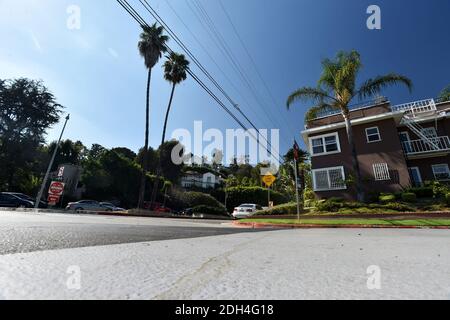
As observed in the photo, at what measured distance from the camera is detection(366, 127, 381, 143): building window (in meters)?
21.6

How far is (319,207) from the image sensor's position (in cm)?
1758

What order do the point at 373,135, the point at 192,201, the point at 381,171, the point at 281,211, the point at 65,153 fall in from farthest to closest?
the point at 65,153 → the point at 192,201 → the point at 373,135 → the point at 381,171 → the point at 281,211

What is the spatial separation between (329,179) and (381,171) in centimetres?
397

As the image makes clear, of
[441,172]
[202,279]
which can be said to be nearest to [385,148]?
[441,172]

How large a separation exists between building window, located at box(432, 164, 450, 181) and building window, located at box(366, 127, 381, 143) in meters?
5.11

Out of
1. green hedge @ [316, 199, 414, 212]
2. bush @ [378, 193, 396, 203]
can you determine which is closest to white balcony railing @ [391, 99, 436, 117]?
bush @ [378, 193, 396, 203]

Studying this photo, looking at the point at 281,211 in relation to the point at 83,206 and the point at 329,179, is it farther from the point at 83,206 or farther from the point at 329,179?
the point at 83,206

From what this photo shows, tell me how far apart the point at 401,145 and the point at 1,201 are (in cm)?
3635

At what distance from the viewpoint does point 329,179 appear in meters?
22.3

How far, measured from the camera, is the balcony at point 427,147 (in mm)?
20245

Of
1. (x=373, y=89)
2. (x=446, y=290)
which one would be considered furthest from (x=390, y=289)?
(x=373, y=89)

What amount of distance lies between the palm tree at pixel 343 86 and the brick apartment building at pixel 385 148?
332 centimetres

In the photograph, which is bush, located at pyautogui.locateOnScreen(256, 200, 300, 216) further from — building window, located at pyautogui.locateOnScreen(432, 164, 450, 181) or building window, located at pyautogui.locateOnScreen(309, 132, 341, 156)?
building window, located at pyautogui.locateOnScreen(432, 164, 450, 181)
